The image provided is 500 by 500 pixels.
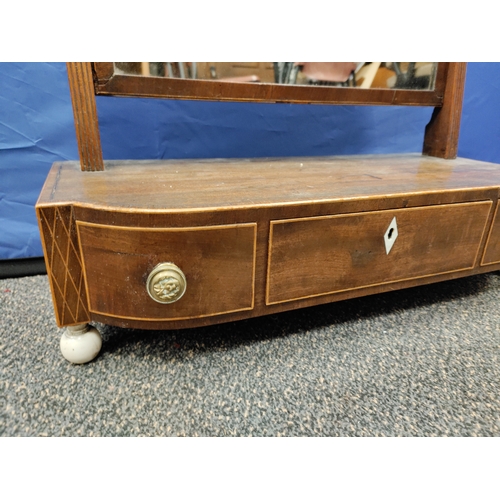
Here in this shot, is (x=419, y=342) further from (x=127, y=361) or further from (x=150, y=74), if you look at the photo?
(x=150, y=74)

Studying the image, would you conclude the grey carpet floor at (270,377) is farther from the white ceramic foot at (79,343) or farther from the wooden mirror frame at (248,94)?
the wooden mirror frame at (248,94)

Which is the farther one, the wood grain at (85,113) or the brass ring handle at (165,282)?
the wood grain at (85,113)

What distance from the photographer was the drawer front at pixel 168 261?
24.7 inches

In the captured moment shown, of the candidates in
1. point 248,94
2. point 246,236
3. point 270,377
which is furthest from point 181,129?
point 270,377

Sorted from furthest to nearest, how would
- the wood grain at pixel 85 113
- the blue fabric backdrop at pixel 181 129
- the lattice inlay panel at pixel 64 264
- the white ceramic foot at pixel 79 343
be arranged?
the blue fabric backdrop at pixel 181 129
the wood grain at pixel 85 113
the white ceramic foot at pixel 79 343
the lattice inlay panel at pixel 64 264

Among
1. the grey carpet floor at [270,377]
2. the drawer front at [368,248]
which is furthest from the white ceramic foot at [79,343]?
the drawer front at [368,248]

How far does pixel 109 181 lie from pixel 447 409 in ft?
2.51

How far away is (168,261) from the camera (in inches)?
25.3

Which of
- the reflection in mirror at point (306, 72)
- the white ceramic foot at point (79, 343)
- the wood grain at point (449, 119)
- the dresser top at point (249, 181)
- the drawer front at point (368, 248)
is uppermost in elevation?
the reflection in mirror at point (306, 72)

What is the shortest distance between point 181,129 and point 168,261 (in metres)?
0.69

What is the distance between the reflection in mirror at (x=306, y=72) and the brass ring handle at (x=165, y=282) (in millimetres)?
514

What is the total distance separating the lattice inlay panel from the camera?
24.4 inches

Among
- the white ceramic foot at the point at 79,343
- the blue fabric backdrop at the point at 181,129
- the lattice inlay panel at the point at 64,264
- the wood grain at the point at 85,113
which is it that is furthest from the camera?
the blue fabric backdrop at the point at 181,129

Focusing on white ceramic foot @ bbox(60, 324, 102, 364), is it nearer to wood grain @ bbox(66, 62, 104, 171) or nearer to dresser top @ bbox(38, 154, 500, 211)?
dresser top @ bbox(38, 154, 500, 211)
